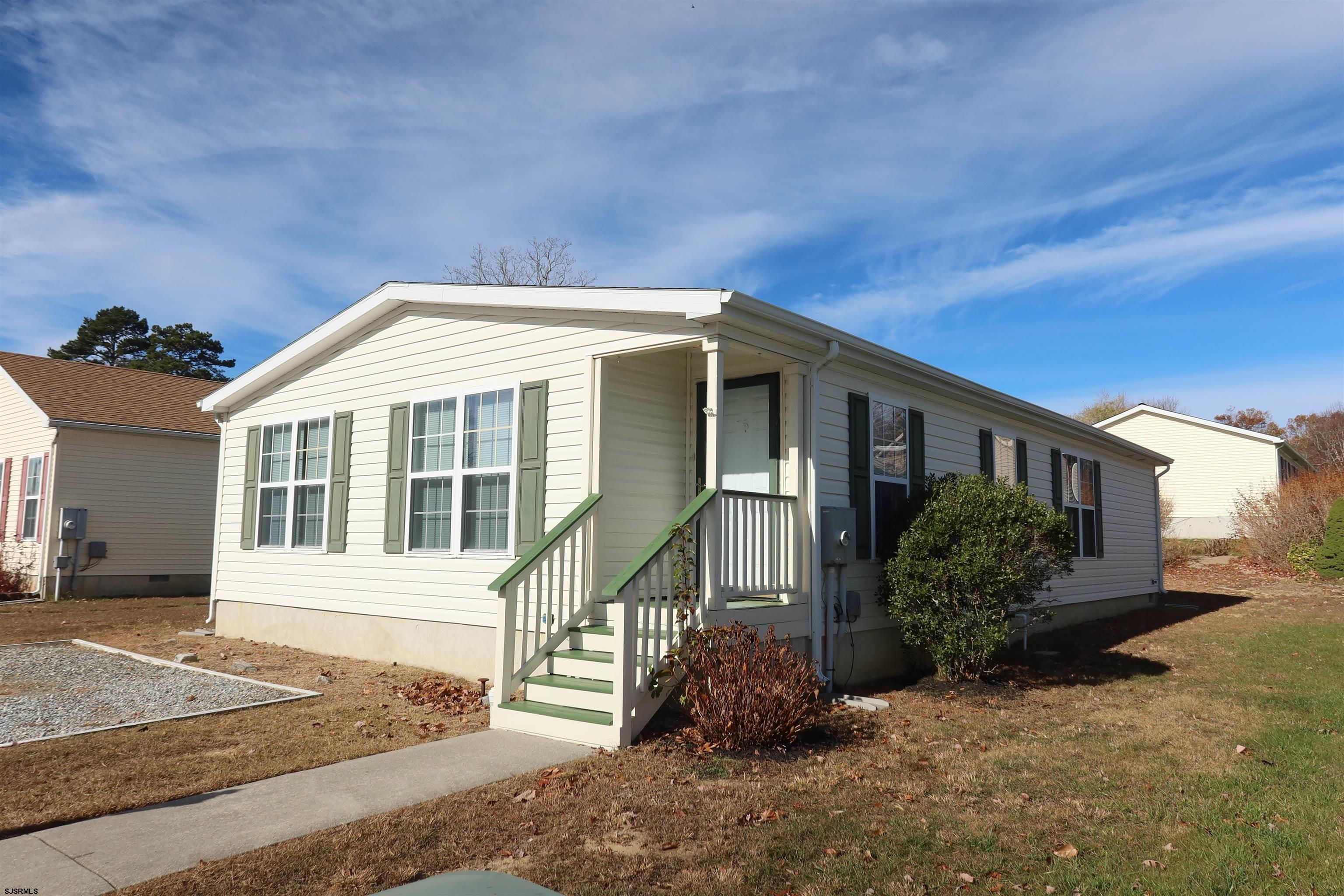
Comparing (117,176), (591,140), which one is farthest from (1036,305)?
(117,176)

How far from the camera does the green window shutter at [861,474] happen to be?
27.9ft

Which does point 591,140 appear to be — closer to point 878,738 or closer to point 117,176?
point 117,176

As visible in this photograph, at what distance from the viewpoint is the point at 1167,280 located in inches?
778

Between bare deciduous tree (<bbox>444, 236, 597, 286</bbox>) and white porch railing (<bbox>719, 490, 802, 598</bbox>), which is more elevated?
bare deciduous tree (<bbox>444, 236, 597, 286</bbox>)

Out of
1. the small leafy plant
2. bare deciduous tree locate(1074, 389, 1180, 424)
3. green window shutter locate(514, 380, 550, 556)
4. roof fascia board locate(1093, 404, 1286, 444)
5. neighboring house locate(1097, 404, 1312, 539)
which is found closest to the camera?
the small leafy plant

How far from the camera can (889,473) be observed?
9.12 m

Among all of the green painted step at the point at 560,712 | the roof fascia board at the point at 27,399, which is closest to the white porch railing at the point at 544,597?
the green painted step at the point at 560,712

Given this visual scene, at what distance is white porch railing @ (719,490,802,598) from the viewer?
6.86 metres

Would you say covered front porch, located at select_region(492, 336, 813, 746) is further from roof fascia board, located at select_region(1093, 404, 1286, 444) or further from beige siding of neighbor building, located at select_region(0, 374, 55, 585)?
roof fascia board, located at select_region(1093, 404, 1286, 444)

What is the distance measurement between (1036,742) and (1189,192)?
465 inches

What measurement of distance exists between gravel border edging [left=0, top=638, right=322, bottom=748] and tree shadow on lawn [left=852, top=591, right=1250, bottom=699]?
5.22 m

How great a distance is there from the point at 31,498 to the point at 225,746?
51.5 ft

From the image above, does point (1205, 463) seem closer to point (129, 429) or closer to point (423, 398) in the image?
point (423, 398)

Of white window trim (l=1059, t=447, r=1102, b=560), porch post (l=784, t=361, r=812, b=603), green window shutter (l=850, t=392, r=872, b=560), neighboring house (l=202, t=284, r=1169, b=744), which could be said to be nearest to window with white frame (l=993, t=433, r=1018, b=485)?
neighboring house (l=202, t=284, r=1169, b=744)
